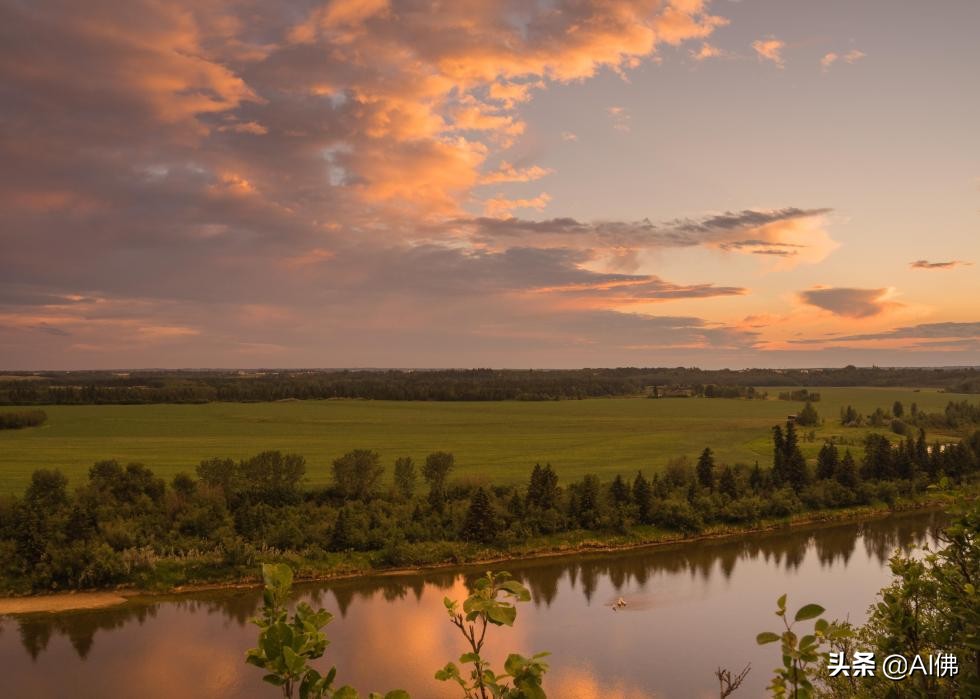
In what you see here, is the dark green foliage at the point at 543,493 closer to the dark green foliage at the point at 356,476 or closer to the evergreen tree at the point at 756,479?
A: the dark green foliage at the point at 356,476

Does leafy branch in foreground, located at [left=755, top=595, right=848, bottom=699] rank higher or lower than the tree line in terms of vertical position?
higher

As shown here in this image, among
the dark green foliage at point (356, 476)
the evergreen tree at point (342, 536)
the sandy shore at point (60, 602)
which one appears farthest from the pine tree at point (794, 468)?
the sandy shore at point (60, 602)

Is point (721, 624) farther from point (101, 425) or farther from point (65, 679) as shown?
point (101, 425)

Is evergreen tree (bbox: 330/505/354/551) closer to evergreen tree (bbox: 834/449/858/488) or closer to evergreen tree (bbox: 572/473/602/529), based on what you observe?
evergreen tree (bbox: 572/473/602/529)

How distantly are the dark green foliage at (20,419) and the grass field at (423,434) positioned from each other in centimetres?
213

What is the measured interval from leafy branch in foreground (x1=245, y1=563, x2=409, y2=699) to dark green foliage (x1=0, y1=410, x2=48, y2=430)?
3655 inches

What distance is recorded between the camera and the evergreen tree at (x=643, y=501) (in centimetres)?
4100

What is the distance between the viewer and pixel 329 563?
33625 mm

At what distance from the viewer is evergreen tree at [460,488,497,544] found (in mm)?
36625

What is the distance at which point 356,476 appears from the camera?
137 feet

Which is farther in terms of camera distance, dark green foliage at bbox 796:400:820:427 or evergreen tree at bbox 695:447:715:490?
dark green foliage at bbox 796:400:820:427

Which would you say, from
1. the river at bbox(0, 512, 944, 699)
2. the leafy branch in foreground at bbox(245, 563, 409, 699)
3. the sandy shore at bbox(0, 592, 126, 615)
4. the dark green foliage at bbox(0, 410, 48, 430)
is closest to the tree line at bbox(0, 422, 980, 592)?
the sandy shore at bbox(0, 592, 126, 615)

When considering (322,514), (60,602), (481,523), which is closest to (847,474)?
(481,523)

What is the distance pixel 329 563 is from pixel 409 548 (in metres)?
4.03
